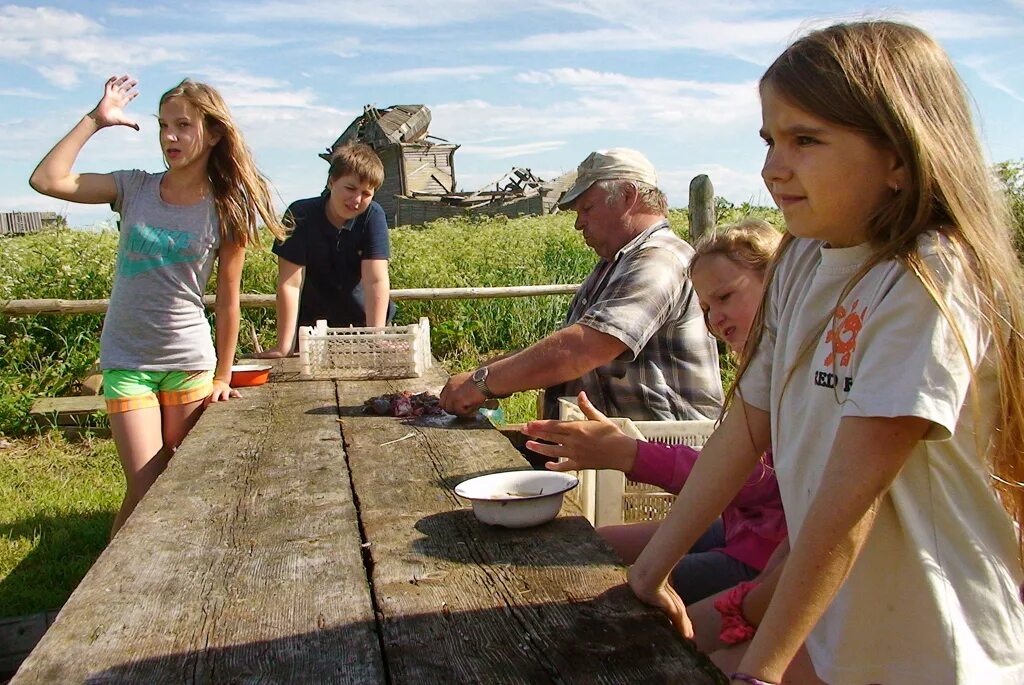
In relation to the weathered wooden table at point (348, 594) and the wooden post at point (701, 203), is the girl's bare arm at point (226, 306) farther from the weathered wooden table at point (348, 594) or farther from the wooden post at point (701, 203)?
the wooden post at point (701, 203)

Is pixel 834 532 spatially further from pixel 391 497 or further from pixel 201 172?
pixel 201 172

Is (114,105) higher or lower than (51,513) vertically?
higher

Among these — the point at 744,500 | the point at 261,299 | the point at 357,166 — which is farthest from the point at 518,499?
the point at 261,299

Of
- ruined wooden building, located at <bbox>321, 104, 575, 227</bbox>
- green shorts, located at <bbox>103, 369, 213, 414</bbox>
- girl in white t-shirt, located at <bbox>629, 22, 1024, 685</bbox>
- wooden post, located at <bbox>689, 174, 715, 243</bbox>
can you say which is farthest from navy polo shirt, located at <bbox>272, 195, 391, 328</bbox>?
ruined wooden building, located at <bbox>321, 104, 575, 227</bbox>

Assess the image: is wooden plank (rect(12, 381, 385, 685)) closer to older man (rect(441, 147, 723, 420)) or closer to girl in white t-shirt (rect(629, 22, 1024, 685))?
girl in white t-shirt (rect(629, 22, 1024, 685))

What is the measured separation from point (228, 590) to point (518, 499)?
0.61 meters

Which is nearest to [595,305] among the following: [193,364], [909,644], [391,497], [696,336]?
[696,336]

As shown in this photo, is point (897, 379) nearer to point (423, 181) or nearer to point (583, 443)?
point (583, 443)

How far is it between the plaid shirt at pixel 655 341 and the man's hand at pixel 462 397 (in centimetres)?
47

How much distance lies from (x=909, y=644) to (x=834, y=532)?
265 mm

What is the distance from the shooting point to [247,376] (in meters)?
4.02

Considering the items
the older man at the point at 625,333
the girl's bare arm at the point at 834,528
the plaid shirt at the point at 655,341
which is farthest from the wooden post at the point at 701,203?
the girl's bare arm at the point at 834,528

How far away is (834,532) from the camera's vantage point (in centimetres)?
133

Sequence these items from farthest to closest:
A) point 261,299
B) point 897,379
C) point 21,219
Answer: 1. point 21,219
2. point 261,299
3. point 897,379
